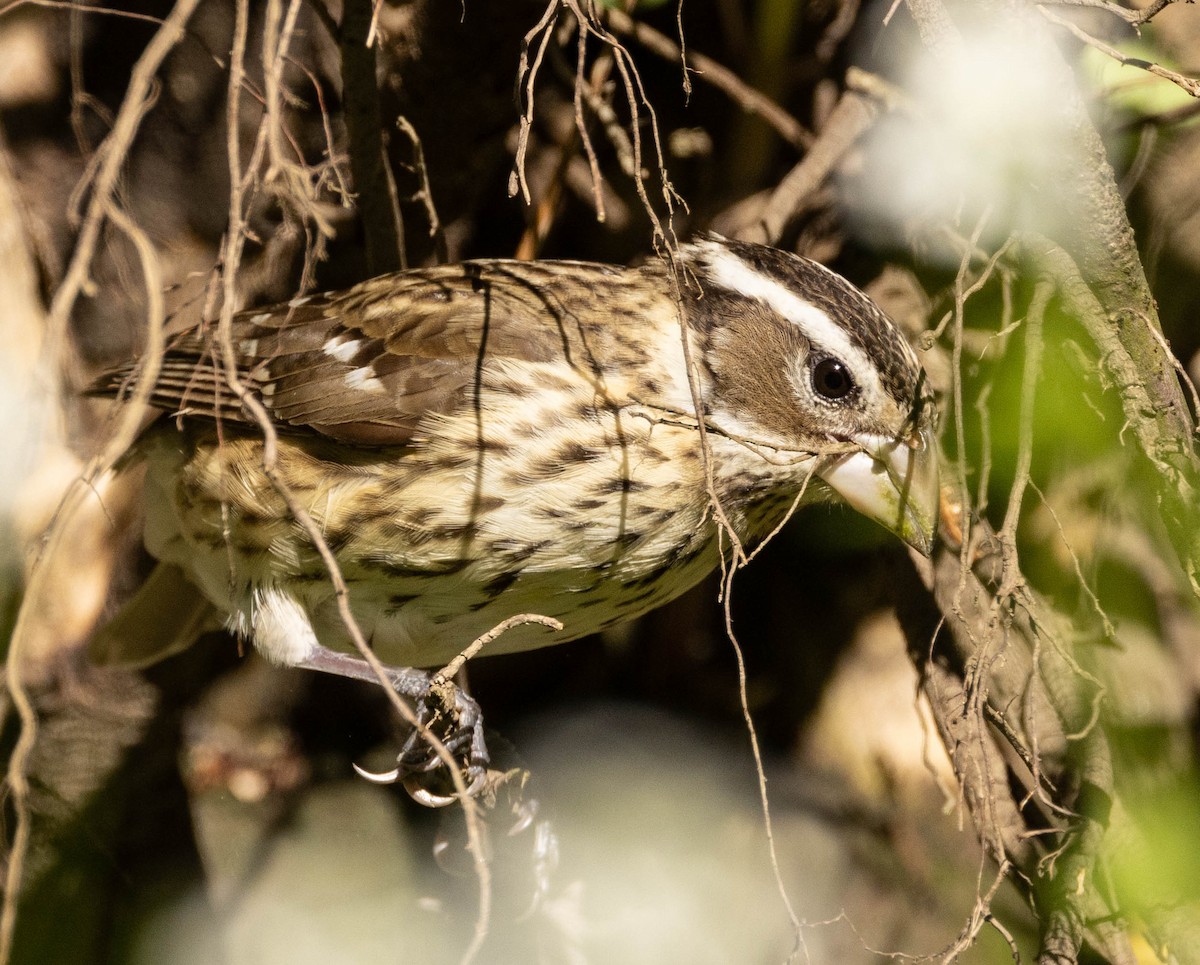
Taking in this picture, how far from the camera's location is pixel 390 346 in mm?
2254

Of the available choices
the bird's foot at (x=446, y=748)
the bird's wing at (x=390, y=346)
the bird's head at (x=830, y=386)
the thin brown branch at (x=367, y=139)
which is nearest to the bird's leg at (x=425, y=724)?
the bird's foot at (x=446, y=748)

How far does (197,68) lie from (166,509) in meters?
1.03

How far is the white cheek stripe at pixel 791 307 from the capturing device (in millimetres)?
2088

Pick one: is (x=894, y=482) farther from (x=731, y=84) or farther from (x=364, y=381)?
(x=731, y=84)

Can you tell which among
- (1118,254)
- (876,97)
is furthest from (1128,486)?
(876,97)

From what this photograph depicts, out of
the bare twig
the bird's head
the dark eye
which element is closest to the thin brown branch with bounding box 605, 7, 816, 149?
the bird's head

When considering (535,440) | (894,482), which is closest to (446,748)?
(535,440)

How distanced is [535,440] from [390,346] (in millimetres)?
381

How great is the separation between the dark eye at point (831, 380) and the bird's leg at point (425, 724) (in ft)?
2.76

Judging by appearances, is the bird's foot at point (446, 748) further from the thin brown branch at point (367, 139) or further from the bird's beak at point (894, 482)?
the thin brown branch at point (367, 139)

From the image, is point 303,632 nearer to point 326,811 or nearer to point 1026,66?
point 326,811

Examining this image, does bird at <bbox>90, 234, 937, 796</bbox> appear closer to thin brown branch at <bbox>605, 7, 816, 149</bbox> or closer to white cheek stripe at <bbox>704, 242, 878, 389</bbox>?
white cheek stripe at <bbox>704, 242, 878, 389</bbox>

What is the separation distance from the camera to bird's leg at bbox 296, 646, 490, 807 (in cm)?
220

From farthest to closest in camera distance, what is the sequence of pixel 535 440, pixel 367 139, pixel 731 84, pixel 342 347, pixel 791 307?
1. pixel 731 84
2. pixel 367 139
3. pixel 342 347
4. pixel 791 307
5. pixel 535 440
